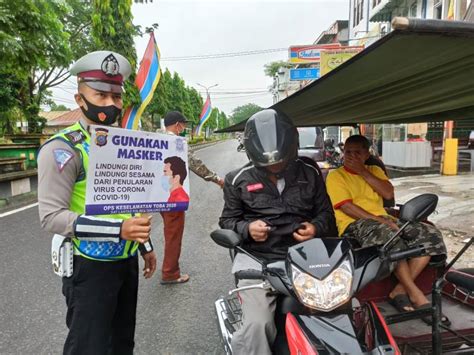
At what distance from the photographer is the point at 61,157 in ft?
6.24

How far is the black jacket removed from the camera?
8.54 ft

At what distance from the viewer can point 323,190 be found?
275cm

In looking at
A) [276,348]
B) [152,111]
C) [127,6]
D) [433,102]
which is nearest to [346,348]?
[276,348]

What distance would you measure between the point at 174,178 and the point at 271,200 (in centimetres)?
80

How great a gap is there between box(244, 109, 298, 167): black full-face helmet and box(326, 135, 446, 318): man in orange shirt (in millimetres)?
1315

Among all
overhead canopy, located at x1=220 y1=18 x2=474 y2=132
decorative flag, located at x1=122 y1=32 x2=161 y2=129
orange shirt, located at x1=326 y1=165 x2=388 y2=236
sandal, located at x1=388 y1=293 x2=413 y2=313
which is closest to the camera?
overhead canopy, located at x1=220 y1=18 x2=474 y2=132

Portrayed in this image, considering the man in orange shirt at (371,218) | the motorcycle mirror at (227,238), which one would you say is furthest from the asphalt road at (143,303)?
the man in orange shirt at (371,218)

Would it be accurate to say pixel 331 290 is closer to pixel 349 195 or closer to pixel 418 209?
pixel 418 209

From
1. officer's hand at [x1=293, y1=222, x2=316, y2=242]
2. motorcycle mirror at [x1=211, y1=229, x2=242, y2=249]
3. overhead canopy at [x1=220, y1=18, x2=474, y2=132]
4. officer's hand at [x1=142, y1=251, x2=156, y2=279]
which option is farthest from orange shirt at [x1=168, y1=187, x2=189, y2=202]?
overhead canopy at [x1=220, y1=18, x2=474, y2=132]

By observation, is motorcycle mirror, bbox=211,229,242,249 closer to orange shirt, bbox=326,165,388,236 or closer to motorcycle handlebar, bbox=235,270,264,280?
motorcycle handlebar, bbox=235,270,264,280

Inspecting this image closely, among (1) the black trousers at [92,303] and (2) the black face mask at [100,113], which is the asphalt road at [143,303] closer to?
(1) the black trousers at [92,303]

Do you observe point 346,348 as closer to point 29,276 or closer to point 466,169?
point 29,276

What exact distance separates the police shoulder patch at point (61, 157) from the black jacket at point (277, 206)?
1.12 metres

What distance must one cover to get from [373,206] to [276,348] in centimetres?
204
